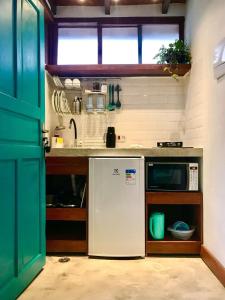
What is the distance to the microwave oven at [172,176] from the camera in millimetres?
2863

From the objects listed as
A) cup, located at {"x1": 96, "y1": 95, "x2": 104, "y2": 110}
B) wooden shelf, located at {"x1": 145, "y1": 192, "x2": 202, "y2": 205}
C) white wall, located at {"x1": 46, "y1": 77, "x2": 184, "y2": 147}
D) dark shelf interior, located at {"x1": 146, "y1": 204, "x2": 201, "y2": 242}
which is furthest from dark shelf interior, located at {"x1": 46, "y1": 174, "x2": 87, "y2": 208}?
cup, located at {"x1": 96, "y1": 95, "x2": 104, "y2": 110}

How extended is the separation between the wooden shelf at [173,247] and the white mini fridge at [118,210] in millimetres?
103

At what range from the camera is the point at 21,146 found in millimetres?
2061

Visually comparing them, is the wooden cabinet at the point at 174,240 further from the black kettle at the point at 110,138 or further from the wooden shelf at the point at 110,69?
the wooden shelf at the point at 110,69

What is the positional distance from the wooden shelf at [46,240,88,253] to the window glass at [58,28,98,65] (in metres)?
2.15

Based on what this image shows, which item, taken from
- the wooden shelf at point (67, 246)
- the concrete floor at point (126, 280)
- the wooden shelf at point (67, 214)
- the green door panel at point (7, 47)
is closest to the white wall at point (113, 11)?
the green door panel at point (7, 47)

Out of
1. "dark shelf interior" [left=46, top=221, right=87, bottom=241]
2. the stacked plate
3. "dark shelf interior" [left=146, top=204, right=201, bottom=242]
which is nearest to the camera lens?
"dark shelf interior" [left=46, top=221, right=87, bottom=241]

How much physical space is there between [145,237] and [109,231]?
344 millimetres

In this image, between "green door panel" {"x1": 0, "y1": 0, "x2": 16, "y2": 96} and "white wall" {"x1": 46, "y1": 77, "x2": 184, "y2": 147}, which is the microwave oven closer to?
"white wall" {"x1": 46, "y1": 77, "x2": 184, "y2": 147}

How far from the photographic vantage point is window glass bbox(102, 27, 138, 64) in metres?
3.78

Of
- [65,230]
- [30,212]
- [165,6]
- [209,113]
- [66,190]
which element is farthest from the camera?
[165,6]

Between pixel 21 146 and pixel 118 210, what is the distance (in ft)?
3.67

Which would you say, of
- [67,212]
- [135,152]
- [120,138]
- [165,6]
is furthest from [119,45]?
A: [67,212]

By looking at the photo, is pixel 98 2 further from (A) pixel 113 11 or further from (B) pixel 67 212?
(B) pixel 67 212
